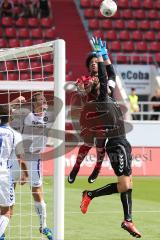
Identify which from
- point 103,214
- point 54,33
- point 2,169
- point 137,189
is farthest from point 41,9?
point 2,169

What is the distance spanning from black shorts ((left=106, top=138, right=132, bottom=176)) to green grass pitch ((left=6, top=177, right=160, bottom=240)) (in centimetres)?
102

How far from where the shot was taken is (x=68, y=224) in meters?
10.6

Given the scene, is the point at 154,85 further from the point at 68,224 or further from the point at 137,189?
the point at 68,224

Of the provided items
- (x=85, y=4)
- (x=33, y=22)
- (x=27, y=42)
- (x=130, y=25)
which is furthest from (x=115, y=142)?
(x=85, y=4)

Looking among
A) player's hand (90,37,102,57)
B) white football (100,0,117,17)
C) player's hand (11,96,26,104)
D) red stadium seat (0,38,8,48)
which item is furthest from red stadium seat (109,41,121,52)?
player's hand (11,96,26,104)

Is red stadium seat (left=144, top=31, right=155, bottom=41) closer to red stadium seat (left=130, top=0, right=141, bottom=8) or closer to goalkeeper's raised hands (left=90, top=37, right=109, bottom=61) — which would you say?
red stadium seat (left=130, top=0, right=141, bottom=8)

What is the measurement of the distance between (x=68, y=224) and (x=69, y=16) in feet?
59.5

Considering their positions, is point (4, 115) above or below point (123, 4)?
below

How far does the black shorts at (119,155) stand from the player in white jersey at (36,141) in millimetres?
833

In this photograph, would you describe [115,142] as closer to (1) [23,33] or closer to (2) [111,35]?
(1) [23,33]

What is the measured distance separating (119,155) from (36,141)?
5.11ft

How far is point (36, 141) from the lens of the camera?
10.0 metres

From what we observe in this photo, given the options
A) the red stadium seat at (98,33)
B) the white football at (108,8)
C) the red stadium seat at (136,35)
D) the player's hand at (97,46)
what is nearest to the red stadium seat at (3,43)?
the red stadium seat at (98,33)

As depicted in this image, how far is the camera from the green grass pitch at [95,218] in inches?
381
